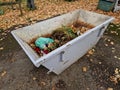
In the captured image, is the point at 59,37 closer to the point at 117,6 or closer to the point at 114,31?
the point at 114,31

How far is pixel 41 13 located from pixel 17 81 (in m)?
4.06

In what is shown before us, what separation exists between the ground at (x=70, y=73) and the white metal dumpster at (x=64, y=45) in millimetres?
261

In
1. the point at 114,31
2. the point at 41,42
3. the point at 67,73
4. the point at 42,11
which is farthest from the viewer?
the point at 42,11

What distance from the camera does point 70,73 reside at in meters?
3.58

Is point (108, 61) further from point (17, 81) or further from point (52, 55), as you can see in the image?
point (17, 81)

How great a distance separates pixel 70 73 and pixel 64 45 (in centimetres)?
116

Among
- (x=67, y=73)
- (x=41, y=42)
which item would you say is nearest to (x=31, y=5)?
(x=41, y=42)

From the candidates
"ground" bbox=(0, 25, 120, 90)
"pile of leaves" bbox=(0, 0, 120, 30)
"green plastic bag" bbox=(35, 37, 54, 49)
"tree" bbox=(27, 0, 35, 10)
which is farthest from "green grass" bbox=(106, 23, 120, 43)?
"tree" bbox=(27, 0, 35, 10)

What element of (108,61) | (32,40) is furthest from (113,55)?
(32,40)

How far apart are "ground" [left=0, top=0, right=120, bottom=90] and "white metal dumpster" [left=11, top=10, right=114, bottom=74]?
0.86 feet

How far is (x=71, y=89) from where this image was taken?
321cm

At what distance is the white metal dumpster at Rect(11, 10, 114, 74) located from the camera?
2.59 metres

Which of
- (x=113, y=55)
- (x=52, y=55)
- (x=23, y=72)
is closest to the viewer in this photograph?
(x=52, y=55)

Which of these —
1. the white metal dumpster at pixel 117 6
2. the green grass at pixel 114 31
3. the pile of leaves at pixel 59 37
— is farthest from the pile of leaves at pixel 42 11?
the pile of leaves at pixel 59 37
